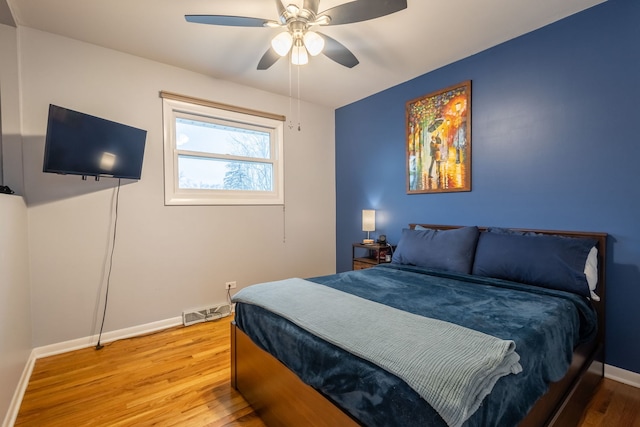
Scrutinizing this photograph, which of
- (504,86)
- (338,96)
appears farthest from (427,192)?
(338,96)

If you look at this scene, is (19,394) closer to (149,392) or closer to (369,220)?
(149,392)

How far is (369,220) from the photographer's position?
12.2ft

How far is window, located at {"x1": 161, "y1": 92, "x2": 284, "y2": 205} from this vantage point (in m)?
3.10

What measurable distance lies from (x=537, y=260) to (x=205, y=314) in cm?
306

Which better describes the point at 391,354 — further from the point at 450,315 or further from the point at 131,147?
the point at 131,147

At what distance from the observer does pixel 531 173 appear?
2.51 meters

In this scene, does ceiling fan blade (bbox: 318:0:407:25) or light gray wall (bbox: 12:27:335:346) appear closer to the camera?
ceiling fan blade (bbox: 318:0:407:25)

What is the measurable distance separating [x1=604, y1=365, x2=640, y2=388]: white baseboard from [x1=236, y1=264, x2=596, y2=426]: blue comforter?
61cm

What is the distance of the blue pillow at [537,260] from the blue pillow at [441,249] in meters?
0.12

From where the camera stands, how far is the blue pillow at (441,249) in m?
2.51

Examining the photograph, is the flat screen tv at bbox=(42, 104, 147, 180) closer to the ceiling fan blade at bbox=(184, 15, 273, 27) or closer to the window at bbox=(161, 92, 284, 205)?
the window at bbox=(161, 92, 284, 205)

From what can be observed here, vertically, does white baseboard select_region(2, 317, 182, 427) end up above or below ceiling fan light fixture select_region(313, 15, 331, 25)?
below

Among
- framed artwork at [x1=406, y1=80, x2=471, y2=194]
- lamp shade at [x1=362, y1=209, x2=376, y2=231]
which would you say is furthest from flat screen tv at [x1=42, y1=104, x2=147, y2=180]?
framed artwork at [x1=406, y1=80, x2=471, y2=194]

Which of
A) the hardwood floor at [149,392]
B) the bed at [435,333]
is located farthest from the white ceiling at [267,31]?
the hardwood floor at [149,392]
